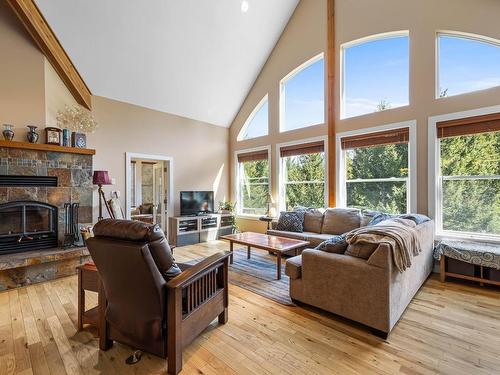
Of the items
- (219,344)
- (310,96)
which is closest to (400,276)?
(219,344)

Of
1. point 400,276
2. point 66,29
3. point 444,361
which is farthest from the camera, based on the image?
point 66,29

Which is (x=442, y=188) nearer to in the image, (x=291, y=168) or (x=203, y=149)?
(x=291, y=168)

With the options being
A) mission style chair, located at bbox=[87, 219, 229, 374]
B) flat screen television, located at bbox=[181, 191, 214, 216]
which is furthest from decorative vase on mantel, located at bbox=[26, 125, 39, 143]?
mission style chair, located at bbox=[87, 219, 229, 374]

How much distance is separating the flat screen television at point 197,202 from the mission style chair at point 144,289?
3.82 meters

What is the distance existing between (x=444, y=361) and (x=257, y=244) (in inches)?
90.0

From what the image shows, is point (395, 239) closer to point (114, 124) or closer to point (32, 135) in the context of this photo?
point (32, 135)

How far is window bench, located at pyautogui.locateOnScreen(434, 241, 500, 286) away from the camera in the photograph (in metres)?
3.04

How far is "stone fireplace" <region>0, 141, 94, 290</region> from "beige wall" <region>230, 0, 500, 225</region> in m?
3.86

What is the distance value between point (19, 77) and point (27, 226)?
2.12m

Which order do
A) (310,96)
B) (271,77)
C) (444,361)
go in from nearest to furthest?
(444,361)
(310,96)
(271,77)

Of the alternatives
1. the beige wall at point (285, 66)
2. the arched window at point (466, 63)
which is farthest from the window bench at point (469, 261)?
the beige wall at point (285, 66)

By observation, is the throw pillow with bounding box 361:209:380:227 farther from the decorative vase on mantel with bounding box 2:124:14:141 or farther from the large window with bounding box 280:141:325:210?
the decorative vase on mantel with bounding box 2:124:14:141

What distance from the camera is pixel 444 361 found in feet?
6.06

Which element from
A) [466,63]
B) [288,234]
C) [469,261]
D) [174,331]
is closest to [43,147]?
[174,331]
